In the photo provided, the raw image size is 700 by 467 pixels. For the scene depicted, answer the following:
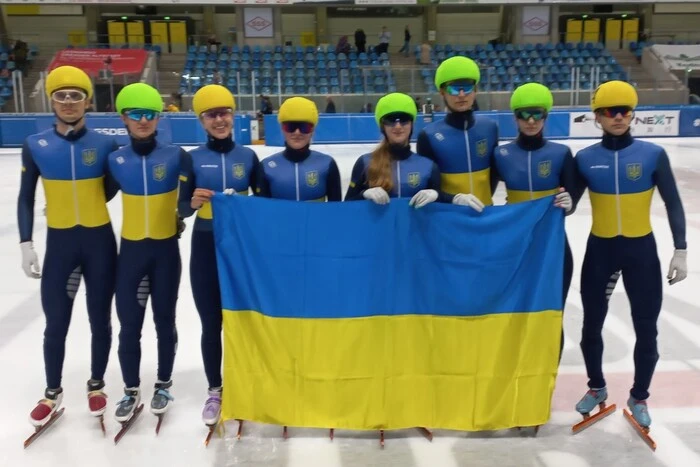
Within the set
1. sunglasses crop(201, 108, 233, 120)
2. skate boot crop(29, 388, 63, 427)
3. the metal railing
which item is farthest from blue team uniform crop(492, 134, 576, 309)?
the metal railing

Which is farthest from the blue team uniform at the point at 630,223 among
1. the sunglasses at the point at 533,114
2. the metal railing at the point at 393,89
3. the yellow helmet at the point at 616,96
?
the metal railing at the point at 393,89

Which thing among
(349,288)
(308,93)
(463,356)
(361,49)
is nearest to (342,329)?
(349,288)

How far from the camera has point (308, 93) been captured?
789 inches

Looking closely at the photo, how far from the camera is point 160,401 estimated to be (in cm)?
337

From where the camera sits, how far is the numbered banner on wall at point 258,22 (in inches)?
1022

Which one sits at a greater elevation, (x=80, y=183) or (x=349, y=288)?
(x=80, y=183)

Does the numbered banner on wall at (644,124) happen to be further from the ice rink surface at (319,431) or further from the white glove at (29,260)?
the white glove at (29,260)

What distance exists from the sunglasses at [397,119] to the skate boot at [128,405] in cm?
194

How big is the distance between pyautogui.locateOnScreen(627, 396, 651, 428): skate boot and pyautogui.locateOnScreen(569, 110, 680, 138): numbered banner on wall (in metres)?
16.0

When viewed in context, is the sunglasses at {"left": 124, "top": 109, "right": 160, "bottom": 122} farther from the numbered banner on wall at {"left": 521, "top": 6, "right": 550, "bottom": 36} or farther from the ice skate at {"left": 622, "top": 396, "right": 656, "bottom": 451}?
the numbered banner on wall at {"left": 521, "top": 6, "right": 550, "bottom": 36}

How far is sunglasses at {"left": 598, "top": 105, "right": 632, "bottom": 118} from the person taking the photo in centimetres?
310

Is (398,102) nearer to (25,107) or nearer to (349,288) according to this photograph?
(349,288)

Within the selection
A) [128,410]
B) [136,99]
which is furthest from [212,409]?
[136,99]

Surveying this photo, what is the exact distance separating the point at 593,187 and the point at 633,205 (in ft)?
0.67
